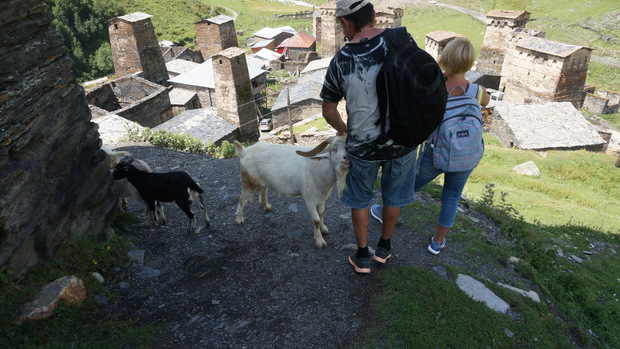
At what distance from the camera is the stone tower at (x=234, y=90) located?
21.1 meters

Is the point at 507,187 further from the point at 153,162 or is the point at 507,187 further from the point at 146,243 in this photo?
the point at 146,243

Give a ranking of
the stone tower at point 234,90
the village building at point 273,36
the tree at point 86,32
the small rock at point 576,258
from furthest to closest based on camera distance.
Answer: the village building at point 273,36
the tree at point 86,32
the stone tower at point 234,90
the small rock at point 576,258

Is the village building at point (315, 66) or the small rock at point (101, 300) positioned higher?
Answer: the small rock at point (101, 300)

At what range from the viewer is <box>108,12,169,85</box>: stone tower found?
84.7 ft

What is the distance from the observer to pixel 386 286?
443cm

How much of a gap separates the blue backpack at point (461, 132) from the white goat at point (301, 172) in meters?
1.19

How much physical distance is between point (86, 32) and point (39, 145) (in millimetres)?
51802

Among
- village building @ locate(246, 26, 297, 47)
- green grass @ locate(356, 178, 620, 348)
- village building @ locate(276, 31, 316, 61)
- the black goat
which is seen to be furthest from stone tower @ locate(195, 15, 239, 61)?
green grass @ locate(356, 178, 620, 348)

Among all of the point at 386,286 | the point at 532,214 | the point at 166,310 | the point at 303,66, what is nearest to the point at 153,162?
the point at 166,310

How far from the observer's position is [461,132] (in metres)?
4.25

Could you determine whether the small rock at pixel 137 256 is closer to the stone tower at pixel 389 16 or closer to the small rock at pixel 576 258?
the small rock at pixel 576 258

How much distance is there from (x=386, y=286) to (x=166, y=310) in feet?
8.39

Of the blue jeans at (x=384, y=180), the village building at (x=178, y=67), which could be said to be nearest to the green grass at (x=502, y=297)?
the blue jeans at (x=384, y=180)

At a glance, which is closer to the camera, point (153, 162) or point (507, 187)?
point (153, 162)
